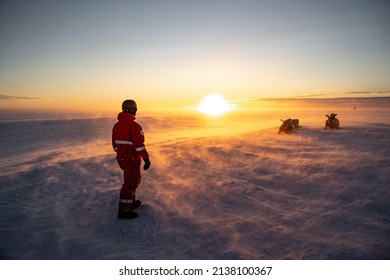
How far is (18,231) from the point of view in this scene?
14.9 ft

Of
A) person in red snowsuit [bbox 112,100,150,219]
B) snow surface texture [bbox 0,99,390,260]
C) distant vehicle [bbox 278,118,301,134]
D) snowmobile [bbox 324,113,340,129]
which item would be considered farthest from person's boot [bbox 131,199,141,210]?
snowmobile [bbox 324,113,340,129]

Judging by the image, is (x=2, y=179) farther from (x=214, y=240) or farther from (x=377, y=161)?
(x=377, y=161)

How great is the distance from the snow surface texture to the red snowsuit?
0.44 m

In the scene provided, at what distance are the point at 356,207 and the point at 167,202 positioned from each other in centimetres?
339

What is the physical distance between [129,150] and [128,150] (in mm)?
19

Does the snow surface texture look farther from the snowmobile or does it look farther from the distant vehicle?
the distant vehicle

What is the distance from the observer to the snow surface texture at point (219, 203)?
12.7ft

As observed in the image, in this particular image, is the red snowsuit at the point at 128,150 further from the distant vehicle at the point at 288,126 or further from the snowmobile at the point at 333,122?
the snowmobile at the point at 333,122

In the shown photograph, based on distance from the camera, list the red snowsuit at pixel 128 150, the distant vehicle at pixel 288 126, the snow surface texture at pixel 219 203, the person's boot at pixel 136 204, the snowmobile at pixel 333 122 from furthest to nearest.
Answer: the distant vehicle at pixel 288 126 < the snowmobile at pixel 333 122 < the person's boot at pixel 136 204 < the red snowsuit at pixel 128 150 < the snow surface texture at pixel 219 203

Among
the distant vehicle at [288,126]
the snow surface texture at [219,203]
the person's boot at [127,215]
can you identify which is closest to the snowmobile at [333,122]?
the snow surface texture at [219,203]

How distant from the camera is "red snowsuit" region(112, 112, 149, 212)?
15.9 ft

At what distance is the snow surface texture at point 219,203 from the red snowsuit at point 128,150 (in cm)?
44

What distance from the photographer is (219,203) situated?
5203 mm
